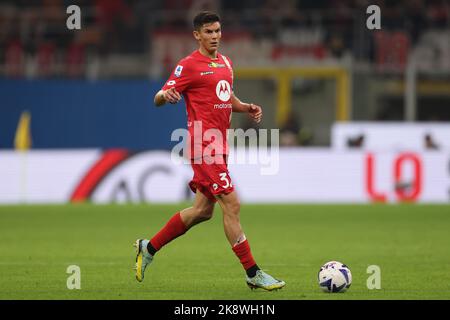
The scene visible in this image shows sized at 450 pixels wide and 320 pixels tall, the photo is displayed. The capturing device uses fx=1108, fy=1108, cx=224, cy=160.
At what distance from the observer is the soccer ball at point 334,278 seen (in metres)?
8.91

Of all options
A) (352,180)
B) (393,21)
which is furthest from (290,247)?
(393,21)

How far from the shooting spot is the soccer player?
920 cm

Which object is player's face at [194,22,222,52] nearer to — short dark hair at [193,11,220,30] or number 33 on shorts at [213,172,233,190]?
short dark hair at [193,11,220,30]

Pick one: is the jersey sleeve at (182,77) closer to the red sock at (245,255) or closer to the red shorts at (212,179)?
the red shorts at (212,179)

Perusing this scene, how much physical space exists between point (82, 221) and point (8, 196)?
4.84 metres

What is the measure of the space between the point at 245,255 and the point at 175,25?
58.7 feet

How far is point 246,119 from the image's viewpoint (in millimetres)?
27250

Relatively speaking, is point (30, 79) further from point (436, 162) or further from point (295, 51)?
point (436, 162)

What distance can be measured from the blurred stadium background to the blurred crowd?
38 mm

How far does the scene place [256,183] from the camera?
2191cm

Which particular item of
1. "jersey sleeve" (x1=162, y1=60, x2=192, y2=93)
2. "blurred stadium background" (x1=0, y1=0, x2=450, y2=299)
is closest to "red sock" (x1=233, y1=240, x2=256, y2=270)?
"jersey sleeve" (x1=162, y1=60, x2=192, y2=93)

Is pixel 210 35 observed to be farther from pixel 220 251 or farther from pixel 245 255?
pixel 220 251

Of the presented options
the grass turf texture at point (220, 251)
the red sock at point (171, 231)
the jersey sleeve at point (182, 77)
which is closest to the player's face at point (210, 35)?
Answer: the jersey sleeve at point (182, 77)

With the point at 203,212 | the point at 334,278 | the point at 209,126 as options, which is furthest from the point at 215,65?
the point at 334,278
